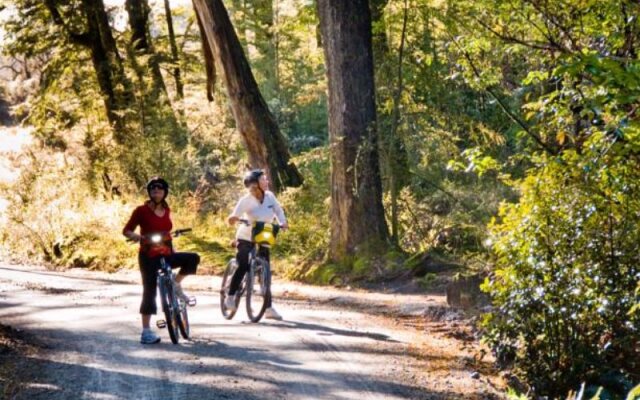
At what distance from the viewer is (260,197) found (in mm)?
11148

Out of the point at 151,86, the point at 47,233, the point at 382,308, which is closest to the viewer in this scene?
the point at 382,308

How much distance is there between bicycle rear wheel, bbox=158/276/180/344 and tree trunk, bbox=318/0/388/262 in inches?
250

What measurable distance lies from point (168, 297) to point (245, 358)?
137 centimetres

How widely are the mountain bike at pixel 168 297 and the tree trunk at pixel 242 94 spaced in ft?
38.6

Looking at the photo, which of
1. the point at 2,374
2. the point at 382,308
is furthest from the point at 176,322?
the point at 382,308

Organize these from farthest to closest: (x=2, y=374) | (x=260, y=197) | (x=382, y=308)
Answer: (x=382, y=308), (x=260, y=197), (x=2, y=374)

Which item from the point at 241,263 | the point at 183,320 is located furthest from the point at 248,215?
the point at 183,320

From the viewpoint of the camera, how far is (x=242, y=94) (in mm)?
21297

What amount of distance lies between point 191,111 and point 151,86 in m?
1.80

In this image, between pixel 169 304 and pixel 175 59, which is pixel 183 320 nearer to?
pixel 169 304

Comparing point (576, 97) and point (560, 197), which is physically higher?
point (576, 97)

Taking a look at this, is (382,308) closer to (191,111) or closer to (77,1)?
(191,111)

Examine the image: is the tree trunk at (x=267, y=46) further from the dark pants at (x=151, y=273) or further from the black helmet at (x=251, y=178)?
the dark pants at (x=151, y=273)

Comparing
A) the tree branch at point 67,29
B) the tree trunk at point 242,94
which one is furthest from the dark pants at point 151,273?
the tree branch at point 67,29
